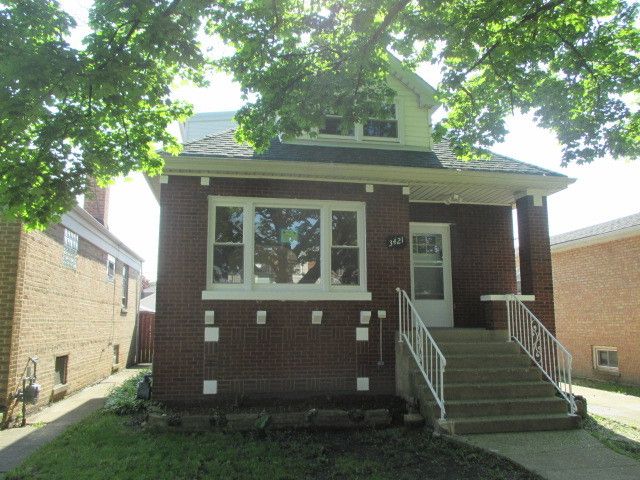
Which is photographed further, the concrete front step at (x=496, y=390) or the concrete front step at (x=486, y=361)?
the concrete front step at (x=486, y=361)

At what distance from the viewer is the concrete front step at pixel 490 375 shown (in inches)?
317

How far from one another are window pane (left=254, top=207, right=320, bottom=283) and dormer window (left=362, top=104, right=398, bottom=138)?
2.40m

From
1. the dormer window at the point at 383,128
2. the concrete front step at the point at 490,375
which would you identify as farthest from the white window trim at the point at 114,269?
the concrete front step at the point at 490,375

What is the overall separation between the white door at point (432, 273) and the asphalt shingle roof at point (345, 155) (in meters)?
1.39

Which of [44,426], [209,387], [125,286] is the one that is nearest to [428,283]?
[209,387]

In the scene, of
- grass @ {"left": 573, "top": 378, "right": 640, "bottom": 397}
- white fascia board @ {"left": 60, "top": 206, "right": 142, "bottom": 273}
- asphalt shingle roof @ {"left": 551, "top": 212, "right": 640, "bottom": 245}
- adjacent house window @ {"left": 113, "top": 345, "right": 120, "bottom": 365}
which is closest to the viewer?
white fascia board @ {"left": 60, "top": 206, "right": 142, "bottom": 273}

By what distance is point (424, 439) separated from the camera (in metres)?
6.91

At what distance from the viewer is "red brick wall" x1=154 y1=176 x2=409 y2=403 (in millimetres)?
8633

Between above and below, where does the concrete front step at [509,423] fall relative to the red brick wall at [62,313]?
below

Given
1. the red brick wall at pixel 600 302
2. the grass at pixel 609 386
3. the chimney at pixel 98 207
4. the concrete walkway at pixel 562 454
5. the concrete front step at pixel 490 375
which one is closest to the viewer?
the concrete walkway at pixel 562 454

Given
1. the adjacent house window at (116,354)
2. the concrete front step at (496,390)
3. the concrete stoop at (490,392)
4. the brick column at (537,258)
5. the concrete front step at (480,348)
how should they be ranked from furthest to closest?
the adjacent house window at (116,354) < the brick column at (537,258) < the concrete front step at (480,348) < the concrete front step at (496,390) < the concrete stoop at (490,392)

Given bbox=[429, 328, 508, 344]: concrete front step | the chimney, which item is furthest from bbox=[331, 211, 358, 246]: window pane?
the chimney

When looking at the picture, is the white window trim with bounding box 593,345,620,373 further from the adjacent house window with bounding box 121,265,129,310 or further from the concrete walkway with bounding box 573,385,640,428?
the adjacent house window with bounding box 121,265,129,310

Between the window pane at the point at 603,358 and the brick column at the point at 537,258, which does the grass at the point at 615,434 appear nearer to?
the brick column at the point at 537,258
